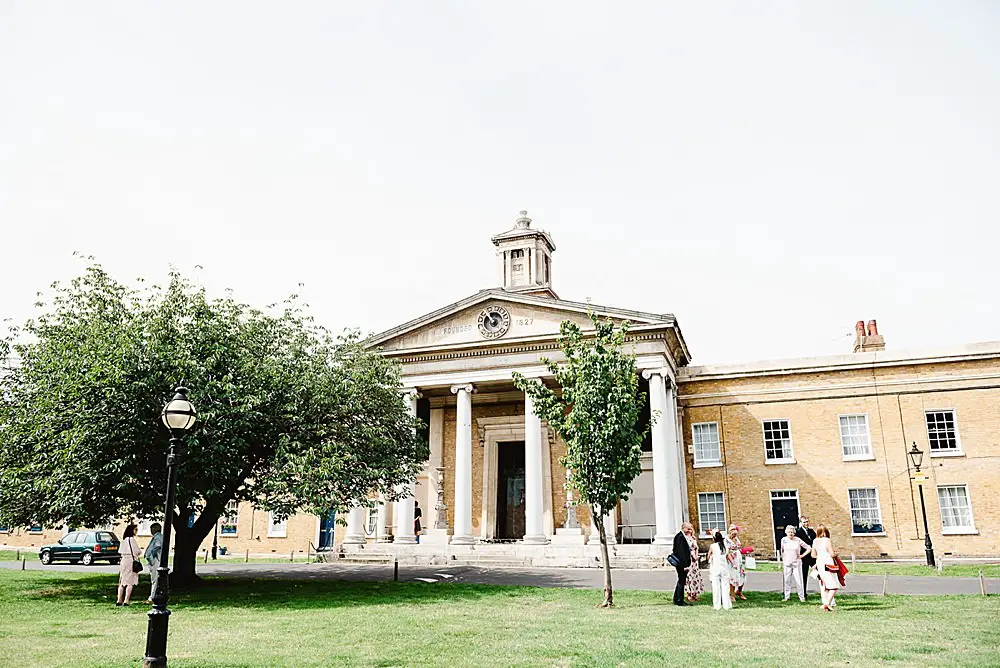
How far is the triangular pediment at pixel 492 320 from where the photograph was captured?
28609mm

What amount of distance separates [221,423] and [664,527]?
630 inches

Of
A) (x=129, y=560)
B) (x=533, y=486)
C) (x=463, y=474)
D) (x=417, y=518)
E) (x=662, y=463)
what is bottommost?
(x=129, y=560)

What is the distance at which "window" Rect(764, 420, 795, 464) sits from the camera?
1201 inches

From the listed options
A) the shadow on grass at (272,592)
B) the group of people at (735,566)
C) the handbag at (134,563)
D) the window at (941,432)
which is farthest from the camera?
the window at (941,432)

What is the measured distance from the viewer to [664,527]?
83.7ft

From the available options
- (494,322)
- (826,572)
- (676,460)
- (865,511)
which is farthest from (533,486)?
(826,572)

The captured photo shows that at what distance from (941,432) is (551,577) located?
18.6 m

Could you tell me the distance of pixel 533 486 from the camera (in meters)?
27.1

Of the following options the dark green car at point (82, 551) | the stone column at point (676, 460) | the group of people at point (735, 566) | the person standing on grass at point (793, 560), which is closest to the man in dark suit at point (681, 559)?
the group of people at point (735, 566)

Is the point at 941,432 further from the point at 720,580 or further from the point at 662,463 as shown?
the point at 720,580

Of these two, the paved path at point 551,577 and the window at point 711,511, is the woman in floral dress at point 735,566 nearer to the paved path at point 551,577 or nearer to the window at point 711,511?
the paved path at point 551,577

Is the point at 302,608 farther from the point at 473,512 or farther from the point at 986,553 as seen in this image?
the point at 986,553

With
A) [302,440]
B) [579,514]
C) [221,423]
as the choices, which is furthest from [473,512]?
→ [221,423]

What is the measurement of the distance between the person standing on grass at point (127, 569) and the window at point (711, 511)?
22.5 meters
